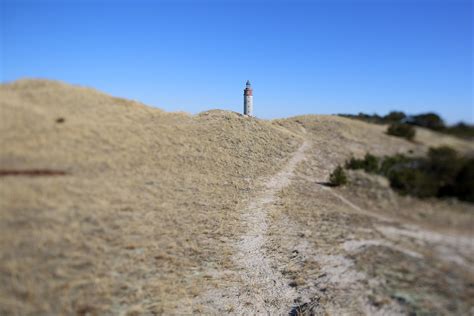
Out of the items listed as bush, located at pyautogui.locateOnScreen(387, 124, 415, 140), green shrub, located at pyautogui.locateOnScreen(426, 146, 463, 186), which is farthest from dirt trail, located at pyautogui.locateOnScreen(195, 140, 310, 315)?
green shrub, located at pyautogui.locateOnScreen(426, 146, 463, 186)

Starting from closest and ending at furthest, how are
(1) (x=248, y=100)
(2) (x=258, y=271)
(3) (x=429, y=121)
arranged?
(3) (x=429, y=121) → (2) (x=258, y=271) → (1) (x=248, y=100)

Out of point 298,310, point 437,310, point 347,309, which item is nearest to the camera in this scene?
point 437,310

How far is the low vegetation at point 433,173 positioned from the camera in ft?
7.30

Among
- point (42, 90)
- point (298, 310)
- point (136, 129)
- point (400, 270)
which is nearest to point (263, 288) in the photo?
point (298, 310)

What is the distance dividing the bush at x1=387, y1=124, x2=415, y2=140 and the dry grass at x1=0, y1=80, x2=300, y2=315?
185 centimetres

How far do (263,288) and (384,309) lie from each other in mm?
1562

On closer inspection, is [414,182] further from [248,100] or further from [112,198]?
[112,198]

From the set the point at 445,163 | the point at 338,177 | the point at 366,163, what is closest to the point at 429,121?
the point at 445,163

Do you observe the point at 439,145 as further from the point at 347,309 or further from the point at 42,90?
the point at 42,90

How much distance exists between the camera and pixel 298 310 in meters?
3.49

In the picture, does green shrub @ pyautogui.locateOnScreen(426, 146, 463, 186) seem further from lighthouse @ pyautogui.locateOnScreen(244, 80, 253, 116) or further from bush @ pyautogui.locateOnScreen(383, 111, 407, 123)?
lighthouse @ pyautogui.locateOnScreen(244, 80, 253, 116)

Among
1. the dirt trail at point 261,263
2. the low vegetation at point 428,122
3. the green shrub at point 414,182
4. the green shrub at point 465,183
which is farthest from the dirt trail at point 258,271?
the green shrub at point 465,183

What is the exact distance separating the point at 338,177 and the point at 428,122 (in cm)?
126

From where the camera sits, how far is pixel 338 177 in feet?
11.8
